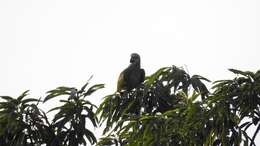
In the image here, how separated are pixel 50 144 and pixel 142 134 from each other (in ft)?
5.53

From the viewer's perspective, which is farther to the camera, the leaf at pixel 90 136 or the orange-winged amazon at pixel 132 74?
the orange-winged amazon at pixel 132 74

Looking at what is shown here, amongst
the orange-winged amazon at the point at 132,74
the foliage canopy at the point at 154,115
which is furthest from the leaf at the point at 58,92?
the orange-winged amazon at the point at 132,74

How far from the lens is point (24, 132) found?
10.4 m

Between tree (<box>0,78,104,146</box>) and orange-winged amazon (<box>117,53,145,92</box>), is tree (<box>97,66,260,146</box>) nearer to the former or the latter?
tree (<box>0,78,104,146</box>)

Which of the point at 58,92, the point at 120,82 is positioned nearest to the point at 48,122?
the point at 58,92

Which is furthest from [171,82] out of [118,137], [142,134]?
[142,134]

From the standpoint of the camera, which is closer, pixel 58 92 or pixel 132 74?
pixel 58 92

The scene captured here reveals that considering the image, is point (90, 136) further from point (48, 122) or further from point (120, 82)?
point (120, 82)

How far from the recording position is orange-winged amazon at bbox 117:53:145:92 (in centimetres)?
1588

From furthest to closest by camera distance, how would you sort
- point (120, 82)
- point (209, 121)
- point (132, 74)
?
1. point (132, 74)
2. point (120, 82)
3. point (209, 121)

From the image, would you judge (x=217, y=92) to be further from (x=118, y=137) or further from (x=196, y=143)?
(x=118, y=137)

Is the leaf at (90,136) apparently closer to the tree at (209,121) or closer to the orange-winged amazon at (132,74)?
the tree at (209,121)

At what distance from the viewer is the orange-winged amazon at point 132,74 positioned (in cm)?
1588

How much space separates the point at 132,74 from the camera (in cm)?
1631
